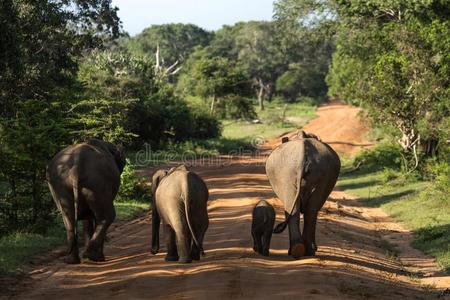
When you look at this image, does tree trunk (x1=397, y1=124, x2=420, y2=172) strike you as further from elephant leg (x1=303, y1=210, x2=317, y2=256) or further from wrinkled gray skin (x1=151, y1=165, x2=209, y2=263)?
wrinkled gray skin (x1=151, y1=165, x2=209, y2=263)

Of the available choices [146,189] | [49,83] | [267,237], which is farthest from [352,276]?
[49,83]

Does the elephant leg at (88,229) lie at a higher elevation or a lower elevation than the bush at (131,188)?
higher

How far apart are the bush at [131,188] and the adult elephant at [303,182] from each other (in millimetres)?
10507

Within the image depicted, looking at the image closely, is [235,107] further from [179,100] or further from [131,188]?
[131,188]

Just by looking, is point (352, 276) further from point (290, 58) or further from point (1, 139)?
point (290, 58)

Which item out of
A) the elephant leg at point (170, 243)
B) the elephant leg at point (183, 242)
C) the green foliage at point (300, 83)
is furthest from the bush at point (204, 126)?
the green foliage at point (300, 83)

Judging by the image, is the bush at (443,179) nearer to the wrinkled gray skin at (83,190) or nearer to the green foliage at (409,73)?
A: the green foliage at (409,73)

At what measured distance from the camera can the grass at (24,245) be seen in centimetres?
1141

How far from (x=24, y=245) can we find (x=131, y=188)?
30.0 feet

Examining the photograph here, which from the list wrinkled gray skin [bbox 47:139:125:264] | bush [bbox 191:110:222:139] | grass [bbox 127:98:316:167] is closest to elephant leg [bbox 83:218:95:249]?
wrinkled gray skin [bbox 47:139:125:264]

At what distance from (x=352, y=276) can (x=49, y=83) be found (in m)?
15.2

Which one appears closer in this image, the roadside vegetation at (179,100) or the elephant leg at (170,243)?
the elephant leg at (170,243)

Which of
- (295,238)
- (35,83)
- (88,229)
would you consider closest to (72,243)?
(88,229)

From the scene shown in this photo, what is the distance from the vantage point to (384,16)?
30.1 meters
